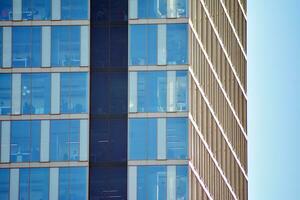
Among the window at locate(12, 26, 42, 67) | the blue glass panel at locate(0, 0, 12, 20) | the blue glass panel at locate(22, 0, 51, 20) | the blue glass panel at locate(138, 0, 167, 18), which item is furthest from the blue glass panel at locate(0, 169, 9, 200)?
the blue glass panel at locate(138, 0, 167, 18)

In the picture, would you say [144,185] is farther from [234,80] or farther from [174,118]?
[234,80]

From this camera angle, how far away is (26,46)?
9269cm

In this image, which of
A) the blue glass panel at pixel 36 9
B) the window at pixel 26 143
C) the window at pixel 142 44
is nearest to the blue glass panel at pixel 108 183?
the window at pixel 26 143

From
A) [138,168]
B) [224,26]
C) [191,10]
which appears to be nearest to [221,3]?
[224,26]

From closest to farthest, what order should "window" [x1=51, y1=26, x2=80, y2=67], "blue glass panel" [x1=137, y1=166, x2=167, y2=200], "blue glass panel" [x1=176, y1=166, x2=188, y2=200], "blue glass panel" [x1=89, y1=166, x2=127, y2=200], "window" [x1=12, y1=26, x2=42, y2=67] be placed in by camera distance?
"blue glass panel" [x1=137, y1=166, x2=167, y2=200]
"blue glass panel" [x1=176, y1=166, x2=188, y2=200]
"blue glass panel" [x1=89, y1=166, x2=127, y2=200]
"window" [x1=51, y1=26, x2=80, y2=67]
"window" [x1=12, y1=26, x2=42, y2=67]

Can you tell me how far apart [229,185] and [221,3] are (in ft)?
54.9

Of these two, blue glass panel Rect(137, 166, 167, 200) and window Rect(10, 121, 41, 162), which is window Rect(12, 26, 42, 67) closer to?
window Rect(10, 121, 41, 162)

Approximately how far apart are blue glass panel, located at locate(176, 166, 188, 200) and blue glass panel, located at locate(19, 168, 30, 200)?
34.0 ft

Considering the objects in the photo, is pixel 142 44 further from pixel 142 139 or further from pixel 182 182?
pixel 182 182

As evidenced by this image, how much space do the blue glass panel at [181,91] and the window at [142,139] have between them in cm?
212

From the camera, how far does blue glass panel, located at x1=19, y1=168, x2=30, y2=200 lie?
90.7m

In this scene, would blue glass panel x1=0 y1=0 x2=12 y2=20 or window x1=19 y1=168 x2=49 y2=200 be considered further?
blue glass panel x1=0 y1=0 x2=12 y2=20

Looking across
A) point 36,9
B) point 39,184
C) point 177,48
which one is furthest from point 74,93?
point 177,48

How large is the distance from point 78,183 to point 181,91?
954cm
